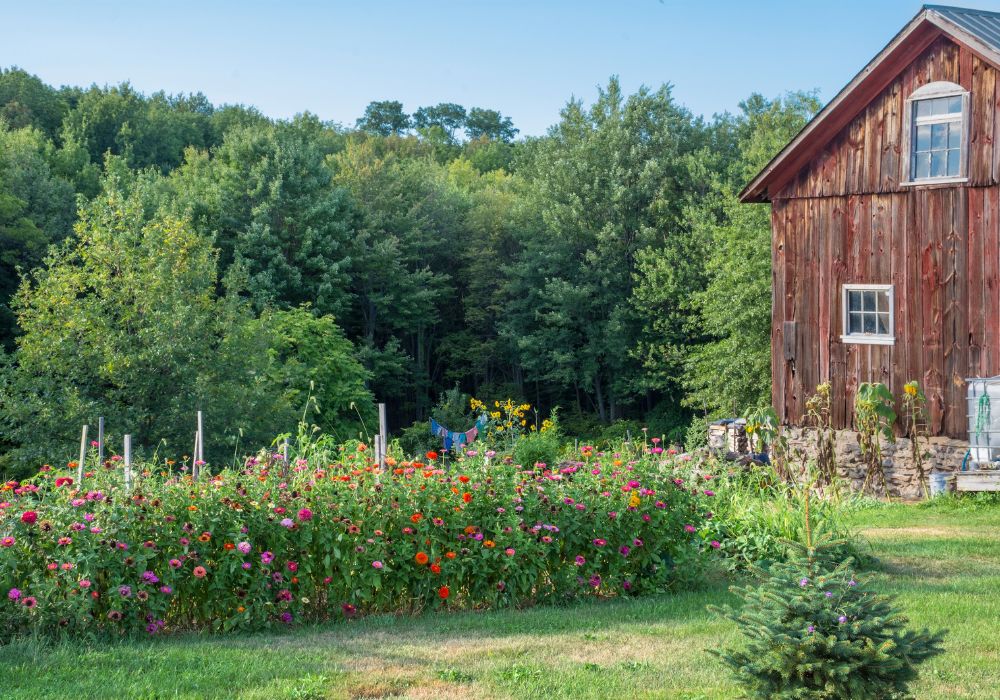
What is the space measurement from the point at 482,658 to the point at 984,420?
10.6 m

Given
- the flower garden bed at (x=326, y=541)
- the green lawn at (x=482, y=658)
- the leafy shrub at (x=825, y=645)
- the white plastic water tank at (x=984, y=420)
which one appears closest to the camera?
the leafy shrub at (x=825, y=645)

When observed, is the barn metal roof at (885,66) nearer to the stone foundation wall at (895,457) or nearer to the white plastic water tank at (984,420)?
the stone foundation wall at (895,457)

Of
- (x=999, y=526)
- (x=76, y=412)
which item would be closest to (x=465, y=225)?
(x=76, y=412)

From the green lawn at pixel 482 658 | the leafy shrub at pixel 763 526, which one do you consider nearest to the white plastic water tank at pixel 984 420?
the leafy shrub at pixel 763 526

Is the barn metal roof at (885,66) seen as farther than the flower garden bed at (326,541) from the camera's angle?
Yes

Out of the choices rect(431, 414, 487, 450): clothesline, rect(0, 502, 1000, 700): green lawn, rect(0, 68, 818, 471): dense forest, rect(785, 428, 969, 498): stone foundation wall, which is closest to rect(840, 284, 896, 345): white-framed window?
rect(785, 428, 969, 498): stone foundation wall

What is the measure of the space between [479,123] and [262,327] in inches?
1792

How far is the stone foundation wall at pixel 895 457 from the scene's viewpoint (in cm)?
1504

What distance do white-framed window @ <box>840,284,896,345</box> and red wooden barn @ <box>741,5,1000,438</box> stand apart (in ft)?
0.06

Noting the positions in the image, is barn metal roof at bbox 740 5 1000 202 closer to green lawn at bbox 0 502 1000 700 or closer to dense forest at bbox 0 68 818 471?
green lawn at bbox 0 502 1000 700

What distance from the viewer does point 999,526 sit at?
11555 mm

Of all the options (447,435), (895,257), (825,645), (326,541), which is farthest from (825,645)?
(447,435)

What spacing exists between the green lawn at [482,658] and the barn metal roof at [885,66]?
929 centimetres

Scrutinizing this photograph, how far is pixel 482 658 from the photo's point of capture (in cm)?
614
